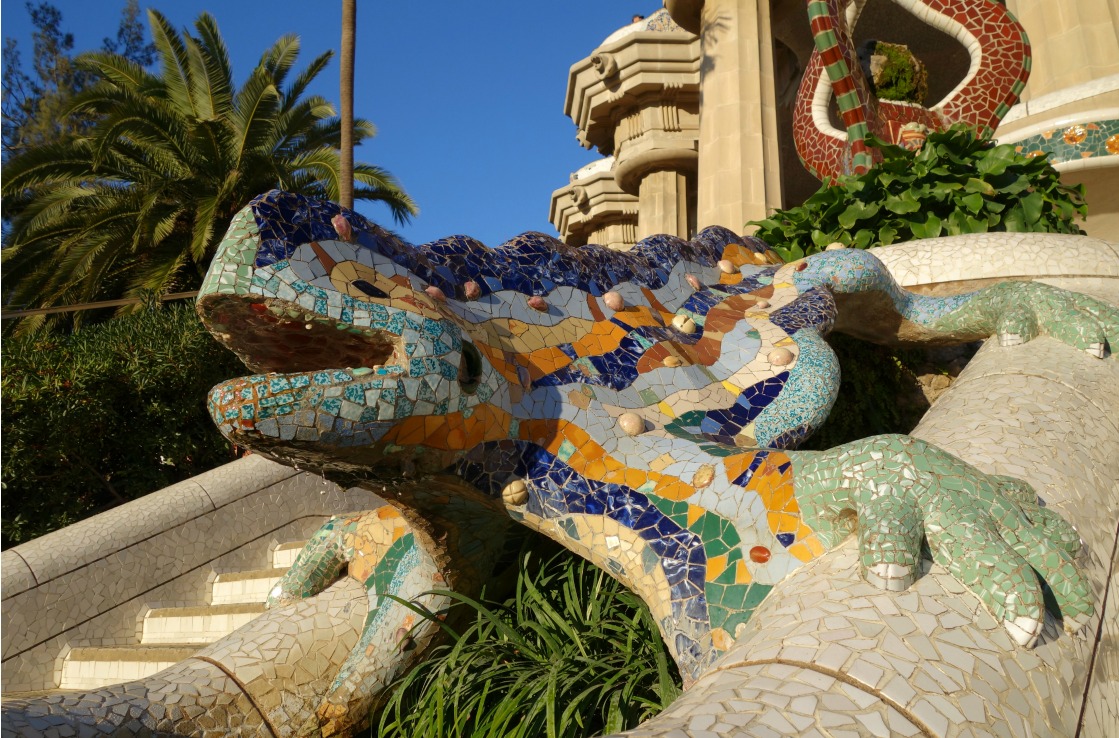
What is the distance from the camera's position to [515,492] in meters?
2.46

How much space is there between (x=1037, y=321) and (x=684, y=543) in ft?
7.03

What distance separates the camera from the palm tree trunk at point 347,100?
8.09 meters

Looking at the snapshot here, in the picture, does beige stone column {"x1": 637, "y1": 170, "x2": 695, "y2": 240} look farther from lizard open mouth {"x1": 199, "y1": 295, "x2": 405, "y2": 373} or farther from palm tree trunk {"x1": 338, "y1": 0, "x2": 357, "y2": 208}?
lizard open mouth {"x1": 199, "y1": 295, "x2": 405, "y2": 373}

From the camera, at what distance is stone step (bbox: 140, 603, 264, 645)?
162 inches

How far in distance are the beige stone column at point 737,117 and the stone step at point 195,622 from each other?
5356mm

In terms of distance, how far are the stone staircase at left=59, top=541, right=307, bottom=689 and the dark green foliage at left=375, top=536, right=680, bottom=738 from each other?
5.15 ft

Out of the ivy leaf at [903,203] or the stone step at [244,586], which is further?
the ivy leaf at [903,203]

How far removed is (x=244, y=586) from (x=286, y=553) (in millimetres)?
276

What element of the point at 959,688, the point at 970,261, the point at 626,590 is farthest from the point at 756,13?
the point at 959,688

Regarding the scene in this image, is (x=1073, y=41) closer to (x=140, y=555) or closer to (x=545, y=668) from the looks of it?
(x=545, y=668)

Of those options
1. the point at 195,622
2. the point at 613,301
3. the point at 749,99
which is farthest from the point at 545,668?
the point at 749,99

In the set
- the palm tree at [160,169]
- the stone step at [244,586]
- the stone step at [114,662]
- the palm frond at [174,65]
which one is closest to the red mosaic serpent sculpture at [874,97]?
the stone step at [244,586]

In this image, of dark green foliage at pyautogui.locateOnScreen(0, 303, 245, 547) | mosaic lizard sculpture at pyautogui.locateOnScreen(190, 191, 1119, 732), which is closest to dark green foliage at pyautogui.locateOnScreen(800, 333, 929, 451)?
mosaic lizard sculpture at pyautogui.locateOnScreen(190, 191, 1119, 732)

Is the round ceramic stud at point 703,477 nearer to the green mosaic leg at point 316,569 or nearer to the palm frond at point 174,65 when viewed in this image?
the green mosaic leg at point 316,569
